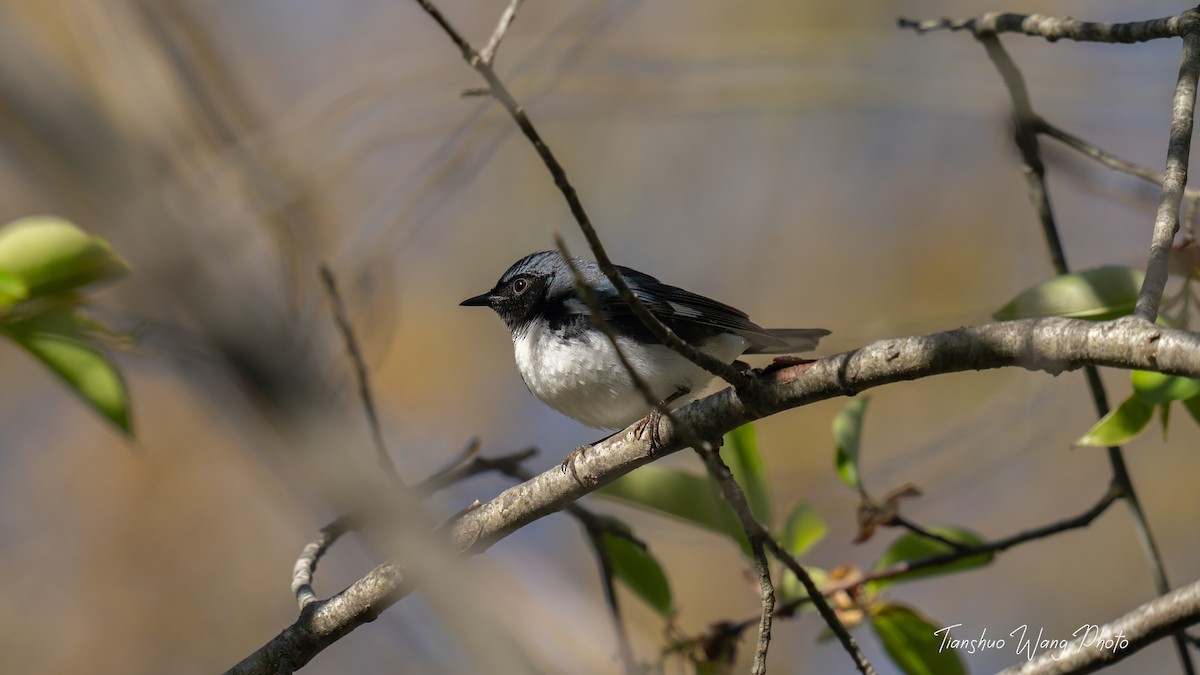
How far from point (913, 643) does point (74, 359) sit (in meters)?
2.27

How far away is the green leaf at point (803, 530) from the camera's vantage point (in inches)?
120

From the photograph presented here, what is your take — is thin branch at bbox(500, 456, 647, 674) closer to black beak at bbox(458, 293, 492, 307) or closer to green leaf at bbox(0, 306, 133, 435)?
green leaf at bbox(0, 306, 133, 435)

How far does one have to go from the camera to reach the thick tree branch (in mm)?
1629

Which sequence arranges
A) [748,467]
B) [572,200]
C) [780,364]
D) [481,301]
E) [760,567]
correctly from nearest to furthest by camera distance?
[572,200] → [780,364] → [760,567] → [748,467] → [481,301]

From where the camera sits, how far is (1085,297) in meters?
2.34

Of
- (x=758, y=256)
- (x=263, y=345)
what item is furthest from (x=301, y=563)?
(x=758, y=256)

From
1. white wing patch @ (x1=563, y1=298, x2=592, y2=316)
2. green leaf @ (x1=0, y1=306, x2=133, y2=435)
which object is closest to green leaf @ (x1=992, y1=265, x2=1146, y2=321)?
white wing patch @ (x1=563, y1=298, x2=592, y2=316)

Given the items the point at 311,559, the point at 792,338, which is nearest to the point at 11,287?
the point at 311,559

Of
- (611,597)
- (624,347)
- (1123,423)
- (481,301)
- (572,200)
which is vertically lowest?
(611,597)

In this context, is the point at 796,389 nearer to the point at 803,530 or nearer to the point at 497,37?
the point at 497,37

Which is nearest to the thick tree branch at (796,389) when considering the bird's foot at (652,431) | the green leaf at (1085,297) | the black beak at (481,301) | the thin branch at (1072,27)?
the bird's foot at (652,431)

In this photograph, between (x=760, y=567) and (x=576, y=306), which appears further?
(x=576, y=306)

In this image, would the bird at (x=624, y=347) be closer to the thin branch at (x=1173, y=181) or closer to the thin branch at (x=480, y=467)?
the thin branch at (x=480, y=467)

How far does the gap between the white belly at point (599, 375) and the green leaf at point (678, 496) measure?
0.60m
